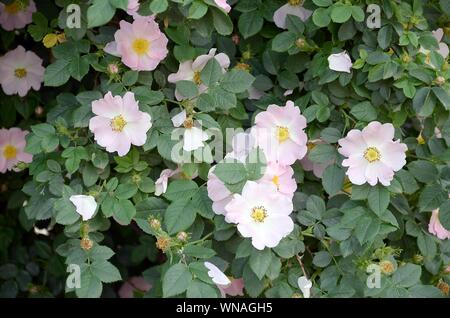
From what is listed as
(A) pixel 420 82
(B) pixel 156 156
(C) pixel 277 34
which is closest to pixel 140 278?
(B) pixel 156 156

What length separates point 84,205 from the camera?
5.09 feet

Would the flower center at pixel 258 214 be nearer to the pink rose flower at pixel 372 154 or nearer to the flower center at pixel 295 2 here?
the pink rose flower at pixel 372 154

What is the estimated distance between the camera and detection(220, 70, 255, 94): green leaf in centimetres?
161

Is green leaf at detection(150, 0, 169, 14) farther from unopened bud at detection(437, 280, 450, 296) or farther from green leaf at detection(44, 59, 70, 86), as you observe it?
unopened bud at detection(437, 280, 450, 296)

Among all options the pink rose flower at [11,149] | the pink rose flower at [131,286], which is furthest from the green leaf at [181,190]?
the pink rose flower at [131,286]

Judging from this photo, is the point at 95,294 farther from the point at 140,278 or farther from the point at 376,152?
the point at 140,278

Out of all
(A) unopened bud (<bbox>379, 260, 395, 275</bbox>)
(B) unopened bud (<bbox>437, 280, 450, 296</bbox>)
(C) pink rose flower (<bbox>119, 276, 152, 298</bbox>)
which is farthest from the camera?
(C) pink rose flower (<bbox>119, 276, 152, 298</bbox>)

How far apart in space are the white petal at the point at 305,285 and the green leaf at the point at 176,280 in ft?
0.82

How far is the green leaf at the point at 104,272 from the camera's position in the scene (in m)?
1.47

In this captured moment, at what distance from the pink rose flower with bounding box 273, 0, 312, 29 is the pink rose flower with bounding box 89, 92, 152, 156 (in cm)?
42

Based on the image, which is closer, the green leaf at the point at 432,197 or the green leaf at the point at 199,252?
the green leaf at the point at 199,252

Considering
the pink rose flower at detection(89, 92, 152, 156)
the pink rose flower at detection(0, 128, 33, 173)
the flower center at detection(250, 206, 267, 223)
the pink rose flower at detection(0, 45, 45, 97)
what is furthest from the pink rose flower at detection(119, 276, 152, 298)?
the flower center at detection(250, 206, 267, 223)

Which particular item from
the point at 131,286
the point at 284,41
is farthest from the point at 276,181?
the point at 131,286

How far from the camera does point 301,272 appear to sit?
61.8 inches
